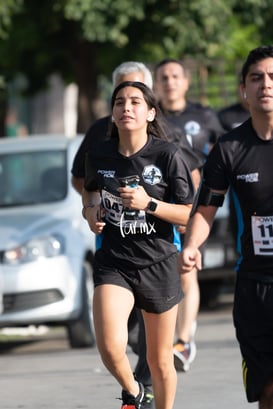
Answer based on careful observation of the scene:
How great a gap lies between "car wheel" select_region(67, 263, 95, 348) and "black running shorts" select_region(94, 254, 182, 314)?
4.38 m

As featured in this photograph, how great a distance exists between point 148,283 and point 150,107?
3.18ft

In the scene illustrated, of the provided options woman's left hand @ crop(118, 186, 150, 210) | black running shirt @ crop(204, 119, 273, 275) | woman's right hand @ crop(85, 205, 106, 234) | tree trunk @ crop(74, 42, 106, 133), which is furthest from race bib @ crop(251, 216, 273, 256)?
tree trunk @ crop(74, 42, 106, 133)

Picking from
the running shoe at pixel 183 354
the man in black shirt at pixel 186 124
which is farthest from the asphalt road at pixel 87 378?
the man in black shirt at pixel 186 124

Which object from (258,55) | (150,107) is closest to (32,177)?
(150,107)

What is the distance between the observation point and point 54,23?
18859 mm

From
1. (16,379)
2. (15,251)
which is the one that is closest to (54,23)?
(15,251)

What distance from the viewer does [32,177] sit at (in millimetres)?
12773

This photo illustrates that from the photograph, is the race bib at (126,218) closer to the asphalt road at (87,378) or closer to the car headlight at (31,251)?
the asphalt road at (87,378)

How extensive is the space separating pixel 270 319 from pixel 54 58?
1494cm

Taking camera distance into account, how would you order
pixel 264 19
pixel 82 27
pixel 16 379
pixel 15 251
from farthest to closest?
pixel 264 19
pixel 82 27
pixel 15 251
pixel 16 379

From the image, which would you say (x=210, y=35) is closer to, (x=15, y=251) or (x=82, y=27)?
(x=82, y=27)

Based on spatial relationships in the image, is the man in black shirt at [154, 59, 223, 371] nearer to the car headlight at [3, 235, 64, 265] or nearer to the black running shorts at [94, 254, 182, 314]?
the car headlight at [3, 235, 64, 265]

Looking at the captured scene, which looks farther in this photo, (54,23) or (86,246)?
(54,23)

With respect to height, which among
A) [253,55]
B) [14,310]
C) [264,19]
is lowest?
[14,310]
